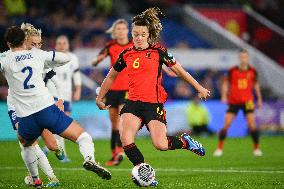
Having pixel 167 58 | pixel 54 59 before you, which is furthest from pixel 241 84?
pixel 54 59

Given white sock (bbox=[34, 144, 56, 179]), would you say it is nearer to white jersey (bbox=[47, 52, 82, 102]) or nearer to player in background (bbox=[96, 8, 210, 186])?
A: player in background (bbox=[96, 8, 210, 186])

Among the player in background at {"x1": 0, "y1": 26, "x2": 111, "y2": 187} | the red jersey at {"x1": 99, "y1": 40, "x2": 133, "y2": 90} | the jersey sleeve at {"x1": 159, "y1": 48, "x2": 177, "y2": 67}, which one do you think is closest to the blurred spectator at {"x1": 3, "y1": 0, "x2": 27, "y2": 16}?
the red jersey at {"x1": 99, "y1": 40, "x2": 133, "y2": 90}

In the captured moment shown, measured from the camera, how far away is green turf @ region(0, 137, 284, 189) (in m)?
11.2

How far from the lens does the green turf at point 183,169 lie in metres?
11.2

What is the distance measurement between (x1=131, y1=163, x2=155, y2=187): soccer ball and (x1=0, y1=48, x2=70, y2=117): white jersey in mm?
1397

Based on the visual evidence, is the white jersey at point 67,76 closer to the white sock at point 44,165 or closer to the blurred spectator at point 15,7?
the white sock at point 44,165

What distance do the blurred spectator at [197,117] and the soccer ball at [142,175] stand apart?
614 inches

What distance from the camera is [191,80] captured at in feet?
35.7

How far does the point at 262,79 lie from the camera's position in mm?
31672

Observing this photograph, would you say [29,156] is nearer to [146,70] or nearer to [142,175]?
[142,175]

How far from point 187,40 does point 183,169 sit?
18.8 meters

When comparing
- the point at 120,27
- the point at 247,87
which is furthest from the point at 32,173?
the point at 247,87

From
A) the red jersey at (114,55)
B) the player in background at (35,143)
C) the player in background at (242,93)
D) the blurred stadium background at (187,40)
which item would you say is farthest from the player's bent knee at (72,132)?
the blurred stadium background at (187,40)

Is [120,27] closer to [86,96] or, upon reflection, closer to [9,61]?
[9,61]
